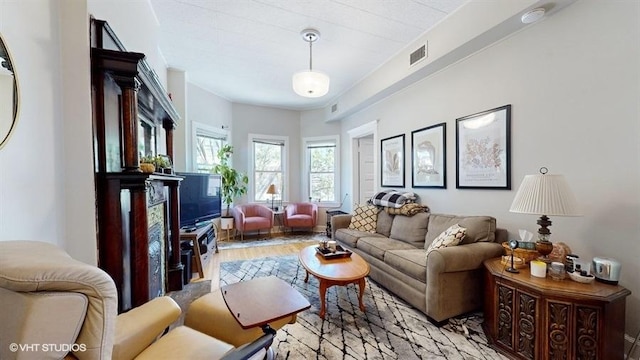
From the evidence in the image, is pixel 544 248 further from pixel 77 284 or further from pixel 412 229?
pixel 77 284

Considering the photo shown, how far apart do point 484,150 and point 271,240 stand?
4.04m

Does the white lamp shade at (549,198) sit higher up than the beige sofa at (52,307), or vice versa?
the white lamp shade at (549,198)

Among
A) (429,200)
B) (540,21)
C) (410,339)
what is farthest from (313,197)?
(540,21)

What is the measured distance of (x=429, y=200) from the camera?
11.7 feet

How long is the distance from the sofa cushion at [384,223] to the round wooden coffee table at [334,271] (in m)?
1.19

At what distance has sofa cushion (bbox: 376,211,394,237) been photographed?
148 inches

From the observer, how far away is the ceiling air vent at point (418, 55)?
10.1 ft

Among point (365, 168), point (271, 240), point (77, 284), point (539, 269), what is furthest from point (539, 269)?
point (271, 240)

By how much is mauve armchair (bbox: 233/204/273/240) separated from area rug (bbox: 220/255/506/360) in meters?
2.68

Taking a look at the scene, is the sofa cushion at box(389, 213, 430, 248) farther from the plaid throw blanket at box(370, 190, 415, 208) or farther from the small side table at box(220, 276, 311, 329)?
the small side table at box(220, 276, 311, 329)

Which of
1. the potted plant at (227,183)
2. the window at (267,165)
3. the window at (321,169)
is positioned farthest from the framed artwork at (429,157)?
the potted plant at (227,183)

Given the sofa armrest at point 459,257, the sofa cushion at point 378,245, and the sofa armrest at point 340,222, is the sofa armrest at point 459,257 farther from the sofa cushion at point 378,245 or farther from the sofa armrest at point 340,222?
the sofa armrest at point 340,222

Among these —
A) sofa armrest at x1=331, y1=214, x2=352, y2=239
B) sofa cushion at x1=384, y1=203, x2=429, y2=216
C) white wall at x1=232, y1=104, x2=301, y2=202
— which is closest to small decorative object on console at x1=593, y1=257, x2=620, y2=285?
sofa cushion at x1=384, y1=203, x2=429, y2=216

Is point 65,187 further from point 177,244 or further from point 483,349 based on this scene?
point 483,349
